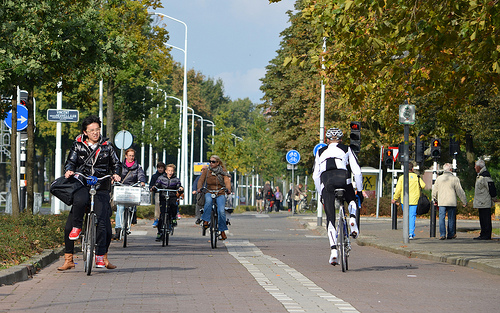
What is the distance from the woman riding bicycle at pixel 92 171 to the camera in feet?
35.1

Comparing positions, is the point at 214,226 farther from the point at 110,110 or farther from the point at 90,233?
the point at 110,110

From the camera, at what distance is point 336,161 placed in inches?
453

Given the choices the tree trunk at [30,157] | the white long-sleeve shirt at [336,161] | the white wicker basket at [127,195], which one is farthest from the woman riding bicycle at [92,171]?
the tree trunk at [30,157]

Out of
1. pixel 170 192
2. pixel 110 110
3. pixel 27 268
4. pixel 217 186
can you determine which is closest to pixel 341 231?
pixel 27 268

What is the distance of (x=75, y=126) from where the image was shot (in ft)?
198

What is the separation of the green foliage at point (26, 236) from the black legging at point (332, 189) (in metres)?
4.12

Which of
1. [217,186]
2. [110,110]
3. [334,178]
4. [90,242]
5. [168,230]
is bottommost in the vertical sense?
[168,230]

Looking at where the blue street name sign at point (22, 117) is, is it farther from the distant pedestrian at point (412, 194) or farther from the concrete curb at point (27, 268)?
the distant pedestrian at point (412, 194)

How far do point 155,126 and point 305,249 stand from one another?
37779mm

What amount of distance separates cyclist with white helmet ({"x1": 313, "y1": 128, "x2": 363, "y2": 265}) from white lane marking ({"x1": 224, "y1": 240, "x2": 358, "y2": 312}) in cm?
86

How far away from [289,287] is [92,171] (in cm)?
309

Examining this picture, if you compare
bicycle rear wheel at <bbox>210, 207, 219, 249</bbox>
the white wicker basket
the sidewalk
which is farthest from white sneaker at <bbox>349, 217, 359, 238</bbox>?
bicycle rear wheel at <bbox>210, 207, 219, 249</bbox>

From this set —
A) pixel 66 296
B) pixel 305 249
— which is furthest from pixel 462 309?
pixel 305 249

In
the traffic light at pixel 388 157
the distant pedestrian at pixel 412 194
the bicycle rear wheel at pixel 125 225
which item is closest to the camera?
the bicycle rear wheel at pixel 125 225
